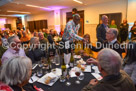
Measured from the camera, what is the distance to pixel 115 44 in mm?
2084

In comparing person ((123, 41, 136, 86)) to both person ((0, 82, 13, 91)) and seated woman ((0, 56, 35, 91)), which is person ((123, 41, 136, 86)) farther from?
person ((0, 82, 13, 91))

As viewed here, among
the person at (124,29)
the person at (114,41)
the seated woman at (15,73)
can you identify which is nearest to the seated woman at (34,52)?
the seated woman at (15,73)

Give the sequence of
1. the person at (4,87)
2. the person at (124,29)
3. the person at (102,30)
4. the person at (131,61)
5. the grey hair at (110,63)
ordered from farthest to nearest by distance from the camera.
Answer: the person at (124,29), the person at (102,30), the person at (131,61), the grey hair at (110,63), the person at (4,87)

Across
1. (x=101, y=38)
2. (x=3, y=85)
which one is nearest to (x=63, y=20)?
(x=101, y=38)

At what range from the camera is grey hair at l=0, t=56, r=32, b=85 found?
827 millimetres

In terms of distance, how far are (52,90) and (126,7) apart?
22.2 ft

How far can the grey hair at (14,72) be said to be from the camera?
827mm

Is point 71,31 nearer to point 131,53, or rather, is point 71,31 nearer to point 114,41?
point 114,41

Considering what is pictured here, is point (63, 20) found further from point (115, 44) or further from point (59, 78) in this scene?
point (59, 78)

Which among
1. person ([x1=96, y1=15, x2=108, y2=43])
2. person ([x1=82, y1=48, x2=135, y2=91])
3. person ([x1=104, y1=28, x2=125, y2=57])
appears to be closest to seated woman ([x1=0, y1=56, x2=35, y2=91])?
person ([x1=82, y1=48, x2=135, y2=91])

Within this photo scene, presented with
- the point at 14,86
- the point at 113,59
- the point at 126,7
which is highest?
the point at 126,7

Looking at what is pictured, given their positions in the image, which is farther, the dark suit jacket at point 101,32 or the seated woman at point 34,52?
the dark suit jacket at point 101,32

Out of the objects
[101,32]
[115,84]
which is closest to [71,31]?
[101,32]

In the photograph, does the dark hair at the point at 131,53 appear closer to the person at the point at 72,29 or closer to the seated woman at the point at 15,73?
the person at the point at 72,29
